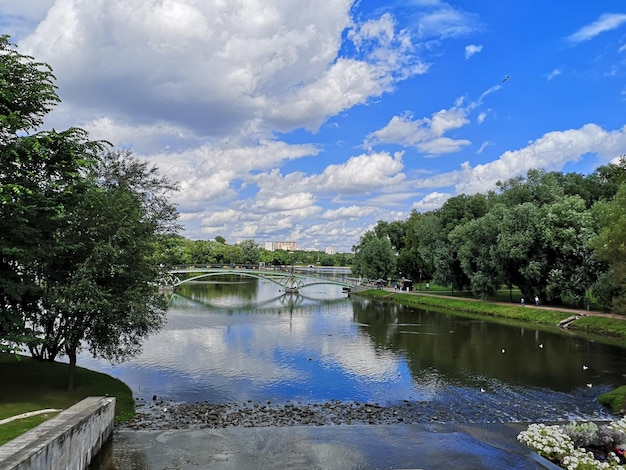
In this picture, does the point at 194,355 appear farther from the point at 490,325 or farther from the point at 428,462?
the point at 490,325

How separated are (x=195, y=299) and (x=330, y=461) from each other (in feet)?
202

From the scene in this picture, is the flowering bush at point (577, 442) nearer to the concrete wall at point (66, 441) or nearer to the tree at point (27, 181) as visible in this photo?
the concrete wall at point (66, 441)

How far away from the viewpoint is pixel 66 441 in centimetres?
1191

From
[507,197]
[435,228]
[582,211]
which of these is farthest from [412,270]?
[582,211]

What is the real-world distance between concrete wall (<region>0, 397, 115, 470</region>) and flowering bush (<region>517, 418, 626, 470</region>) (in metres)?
13.0

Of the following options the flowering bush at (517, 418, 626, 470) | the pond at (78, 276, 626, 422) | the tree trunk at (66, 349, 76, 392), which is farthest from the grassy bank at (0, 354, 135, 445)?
the flowering bush at (517, 418, 626, 470)

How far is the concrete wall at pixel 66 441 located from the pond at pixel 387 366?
7064 mm

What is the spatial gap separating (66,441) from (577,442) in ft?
48.0

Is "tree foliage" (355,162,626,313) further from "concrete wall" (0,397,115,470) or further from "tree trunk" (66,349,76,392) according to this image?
"tree trunk" (66,349,76,392)

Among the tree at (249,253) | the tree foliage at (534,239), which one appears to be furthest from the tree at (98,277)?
the tree at (249,253)

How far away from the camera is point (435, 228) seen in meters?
70.7

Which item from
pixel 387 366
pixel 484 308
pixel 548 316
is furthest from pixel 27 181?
pixel 484 308

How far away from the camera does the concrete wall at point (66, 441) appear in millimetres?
10109

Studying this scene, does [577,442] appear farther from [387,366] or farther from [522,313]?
[522,313]
